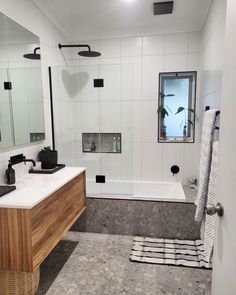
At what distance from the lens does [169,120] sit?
344cm

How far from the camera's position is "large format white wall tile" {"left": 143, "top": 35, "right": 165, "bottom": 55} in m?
3.19

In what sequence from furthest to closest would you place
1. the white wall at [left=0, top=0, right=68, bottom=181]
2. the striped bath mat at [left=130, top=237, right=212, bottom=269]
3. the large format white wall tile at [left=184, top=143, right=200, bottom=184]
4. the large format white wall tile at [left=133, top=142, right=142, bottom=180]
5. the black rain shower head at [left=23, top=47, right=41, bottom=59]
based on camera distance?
the large format white wall tile at [left=133, top=142, right=142, bottom=180]
the large format white wall tile at [left=184, top=143, right=200, bottom=184]
the black rain shower head at [left=23, top=47, right=41, bottom=59]
the striped bath mat at [left=130, top=237, right=212, bottom=269]
the white wall at [left=0, top=0, right=68, bottom=181]

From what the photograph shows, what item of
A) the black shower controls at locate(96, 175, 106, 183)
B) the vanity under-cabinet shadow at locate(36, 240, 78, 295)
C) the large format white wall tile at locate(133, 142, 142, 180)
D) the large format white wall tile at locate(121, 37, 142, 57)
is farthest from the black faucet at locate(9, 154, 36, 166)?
the large format white wall tile at locate(121, 37, 142, 57)

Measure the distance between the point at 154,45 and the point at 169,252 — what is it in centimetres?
266

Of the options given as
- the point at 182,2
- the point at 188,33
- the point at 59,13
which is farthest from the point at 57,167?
the point at 188,33

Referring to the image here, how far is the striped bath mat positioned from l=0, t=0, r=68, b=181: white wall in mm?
1434

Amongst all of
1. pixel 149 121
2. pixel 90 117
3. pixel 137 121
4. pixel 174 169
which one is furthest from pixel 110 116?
pixel 174 169

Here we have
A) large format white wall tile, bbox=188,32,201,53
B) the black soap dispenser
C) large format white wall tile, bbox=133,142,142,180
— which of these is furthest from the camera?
large format white wall tile, bbox=133,142,142,180

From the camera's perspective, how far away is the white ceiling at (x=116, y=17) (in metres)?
2.40

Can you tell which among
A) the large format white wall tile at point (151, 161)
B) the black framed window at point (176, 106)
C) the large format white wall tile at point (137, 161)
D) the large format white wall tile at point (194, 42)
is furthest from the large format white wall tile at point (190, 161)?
the large format white wall tile at point (194, 42)

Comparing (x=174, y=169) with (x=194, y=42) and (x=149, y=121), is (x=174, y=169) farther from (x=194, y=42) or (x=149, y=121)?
(x=194, y=42)

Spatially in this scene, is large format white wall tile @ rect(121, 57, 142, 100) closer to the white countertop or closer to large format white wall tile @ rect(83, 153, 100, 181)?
large format white wall tile @ rect(83, 153, 100, 181)

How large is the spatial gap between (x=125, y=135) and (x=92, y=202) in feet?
3.72

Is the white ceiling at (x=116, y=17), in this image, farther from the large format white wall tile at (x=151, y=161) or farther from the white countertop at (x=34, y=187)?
the white countertop at (x=34, y=187)
